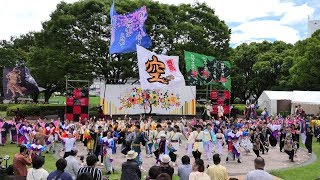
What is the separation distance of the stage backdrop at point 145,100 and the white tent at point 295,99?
10.5 meters

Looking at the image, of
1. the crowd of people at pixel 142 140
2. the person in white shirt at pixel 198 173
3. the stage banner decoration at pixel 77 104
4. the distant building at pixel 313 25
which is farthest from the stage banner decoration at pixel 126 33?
the distant building at pixel 313 25

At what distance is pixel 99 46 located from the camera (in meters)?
34.2

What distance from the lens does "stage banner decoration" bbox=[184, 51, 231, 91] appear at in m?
29.3

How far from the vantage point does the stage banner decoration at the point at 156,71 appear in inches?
817

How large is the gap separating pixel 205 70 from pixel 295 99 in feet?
44.7

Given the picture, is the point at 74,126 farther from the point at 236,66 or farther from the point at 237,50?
the point at 237,50

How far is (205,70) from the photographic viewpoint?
3014 cm

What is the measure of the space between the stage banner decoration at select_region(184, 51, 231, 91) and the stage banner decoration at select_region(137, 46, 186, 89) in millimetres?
4601

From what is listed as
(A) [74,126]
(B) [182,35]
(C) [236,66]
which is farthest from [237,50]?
(A) [74,126]

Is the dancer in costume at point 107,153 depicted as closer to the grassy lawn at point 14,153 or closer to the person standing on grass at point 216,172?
the grassy lawn at point 14,153

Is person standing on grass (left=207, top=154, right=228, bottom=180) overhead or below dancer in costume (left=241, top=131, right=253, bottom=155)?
overhead

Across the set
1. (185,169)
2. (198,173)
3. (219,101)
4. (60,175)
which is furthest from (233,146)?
(219,101)

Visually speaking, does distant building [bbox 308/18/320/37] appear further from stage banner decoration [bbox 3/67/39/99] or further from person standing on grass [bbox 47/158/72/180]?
person standing on grass [bbox 47/158/72/180]

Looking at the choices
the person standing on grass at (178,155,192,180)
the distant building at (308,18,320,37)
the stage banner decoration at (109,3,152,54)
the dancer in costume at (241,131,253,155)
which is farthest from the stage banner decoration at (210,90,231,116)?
the distant building at (308,18,320,37)
